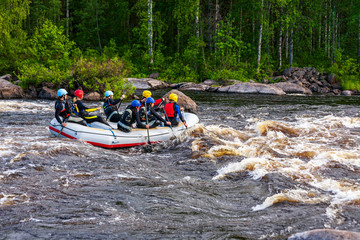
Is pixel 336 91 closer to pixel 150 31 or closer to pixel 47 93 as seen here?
pixel 150 31

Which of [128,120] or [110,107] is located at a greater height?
[110,107]

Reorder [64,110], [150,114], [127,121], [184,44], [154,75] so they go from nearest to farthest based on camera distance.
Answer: [127,121], [64,110], [150,114], [154,75], [184,44]

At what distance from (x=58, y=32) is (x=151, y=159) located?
16.6 metres

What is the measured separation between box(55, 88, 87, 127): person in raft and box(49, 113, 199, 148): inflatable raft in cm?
15

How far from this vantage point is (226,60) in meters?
27.8

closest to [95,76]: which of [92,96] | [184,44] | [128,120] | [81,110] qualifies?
[92,96]

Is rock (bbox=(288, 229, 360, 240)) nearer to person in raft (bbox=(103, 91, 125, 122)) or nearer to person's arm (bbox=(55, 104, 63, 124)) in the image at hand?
person's arm (bbox=(55, 104, 63, 124))

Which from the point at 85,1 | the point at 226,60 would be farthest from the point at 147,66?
the point at 85,1

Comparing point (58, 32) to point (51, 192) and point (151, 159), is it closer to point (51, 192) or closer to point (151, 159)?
point (151, 159)

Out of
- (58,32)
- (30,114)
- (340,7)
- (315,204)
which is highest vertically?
(340,7)

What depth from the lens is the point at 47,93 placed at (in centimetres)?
1966

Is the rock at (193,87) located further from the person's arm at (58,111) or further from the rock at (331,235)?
the rock at (331,235)

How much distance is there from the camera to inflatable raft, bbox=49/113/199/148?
31.3 feet

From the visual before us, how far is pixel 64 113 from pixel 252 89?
15412mm
